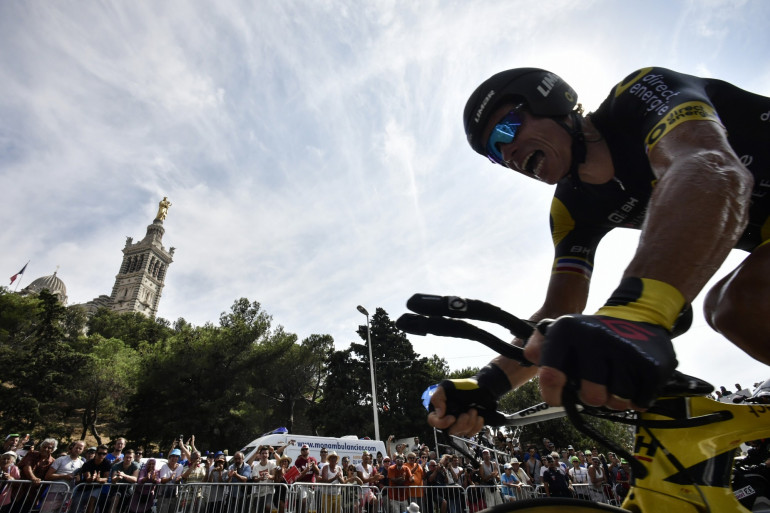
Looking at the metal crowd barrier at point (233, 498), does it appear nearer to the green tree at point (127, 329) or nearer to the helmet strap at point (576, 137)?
the helmet strap at point (576, 137)

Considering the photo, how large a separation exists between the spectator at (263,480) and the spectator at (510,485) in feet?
17.9

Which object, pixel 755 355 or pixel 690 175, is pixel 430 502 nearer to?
pixel 755 355

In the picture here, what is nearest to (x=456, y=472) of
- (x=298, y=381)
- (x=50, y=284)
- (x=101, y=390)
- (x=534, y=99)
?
(x=534, y=99)

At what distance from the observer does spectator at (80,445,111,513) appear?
777 cm

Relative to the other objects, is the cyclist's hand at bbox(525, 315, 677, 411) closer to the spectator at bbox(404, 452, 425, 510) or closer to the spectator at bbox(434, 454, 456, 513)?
the spectator at bbox(434, 454, 456, 513)

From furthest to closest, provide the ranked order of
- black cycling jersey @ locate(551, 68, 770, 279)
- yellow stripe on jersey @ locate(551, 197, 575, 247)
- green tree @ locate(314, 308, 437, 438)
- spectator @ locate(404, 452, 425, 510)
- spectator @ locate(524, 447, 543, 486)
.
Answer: green tree @ locate(314, 308, 437, 438) → spectator @ locate(524, 447, 543, 486) → spectator @ locate(404, 452, 425, 510) → yellow stripe on jersey @ locate(551, 197, 575, 247) → black cycling jersey @ locate(551, 68, 770, 279)

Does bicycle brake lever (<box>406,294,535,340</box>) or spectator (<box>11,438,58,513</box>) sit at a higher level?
spectator (<box>11,438,58,513</box>)

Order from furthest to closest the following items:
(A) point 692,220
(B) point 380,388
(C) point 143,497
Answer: (B) point 380,388, (C) point 143,497, (A) point 692,220

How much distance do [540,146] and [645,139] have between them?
1.88 ft

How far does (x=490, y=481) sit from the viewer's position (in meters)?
10.5

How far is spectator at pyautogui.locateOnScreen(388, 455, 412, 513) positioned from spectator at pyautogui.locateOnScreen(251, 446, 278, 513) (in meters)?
2.82

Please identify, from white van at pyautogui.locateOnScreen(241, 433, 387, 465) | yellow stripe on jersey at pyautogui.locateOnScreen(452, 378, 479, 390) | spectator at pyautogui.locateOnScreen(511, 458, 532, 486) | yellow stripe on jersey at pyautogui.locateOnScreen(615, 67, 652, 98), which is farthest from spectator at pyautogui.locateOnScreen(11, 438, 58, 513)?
spectator at pyautogui.locateOnScreen(511, 458, 532, 486)

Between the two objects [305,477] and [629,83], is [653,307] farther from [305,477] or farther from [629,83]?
[305,477]

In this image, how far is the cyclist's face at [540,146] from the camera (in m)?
2.04
